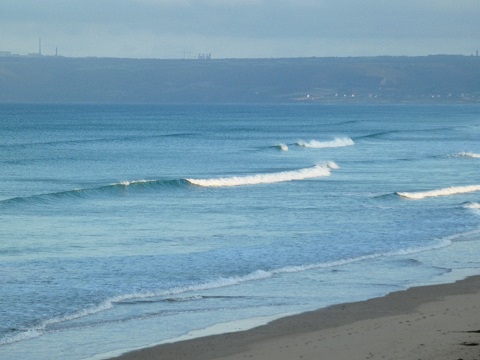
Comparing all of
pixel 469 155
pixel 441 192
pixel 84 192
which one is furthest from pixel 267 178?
pixel 469 155

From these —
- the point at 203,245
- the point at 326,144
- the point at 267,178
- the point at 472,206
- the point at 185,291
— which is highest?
the point at 185,291

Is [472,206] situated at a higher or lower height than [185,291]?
lower

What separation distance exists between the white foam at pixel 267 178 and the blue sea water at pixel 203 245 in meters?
0.08

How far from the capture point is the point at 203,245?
21.1 meters

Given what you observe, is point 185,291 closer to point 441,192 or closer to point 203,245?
point 203,245

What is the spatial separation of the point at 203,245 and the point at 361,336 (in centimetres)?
839

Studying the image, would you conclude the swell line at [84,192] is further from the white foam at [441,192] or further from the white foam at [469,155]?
the white foam at [469,155]

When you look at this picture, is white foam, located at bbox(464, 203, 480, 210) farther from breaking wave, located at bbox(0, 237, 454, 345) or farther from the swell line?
the swell line

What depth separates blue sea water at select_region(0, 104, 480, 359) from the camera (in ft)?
47.7

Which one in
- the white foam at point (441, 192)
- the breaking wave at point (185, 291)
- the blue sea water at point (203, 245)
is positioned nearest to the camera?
the breaking wave at point (185, 291)

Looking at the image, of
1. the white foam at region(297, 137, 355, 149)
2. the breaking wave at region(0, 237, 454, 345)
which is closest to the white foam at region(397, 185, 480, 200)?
the breaking wave at region(0, 237, 454, 345)

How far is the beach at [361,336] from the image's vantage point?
12086mm

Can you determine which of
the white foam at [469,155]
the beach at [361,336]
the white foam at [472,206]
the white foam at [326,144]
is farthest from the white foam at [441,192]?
the white foam at [326,144]

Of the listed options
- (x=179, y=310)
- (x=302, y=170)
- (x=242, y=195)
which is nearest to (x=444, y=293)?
(x=179, y=310)
